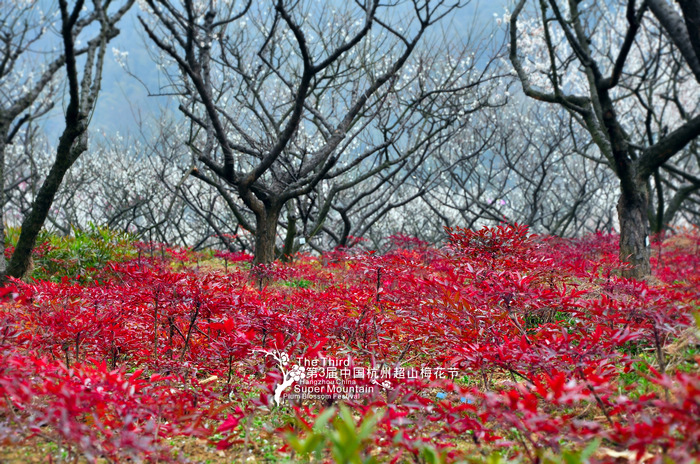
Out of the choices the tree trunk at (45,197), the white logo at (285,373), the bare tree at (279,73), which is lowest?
the white logo at (285,373)

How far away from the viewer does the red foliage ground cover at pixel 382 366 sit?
1675 mm

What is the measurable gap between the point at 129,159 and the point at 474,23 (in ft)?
61.0

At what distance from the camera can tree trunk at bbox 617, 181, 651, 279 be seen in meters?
5.73

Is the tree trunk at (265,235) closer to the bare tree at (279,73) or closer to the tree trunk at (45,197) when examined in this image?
the bare tree at (279,73)

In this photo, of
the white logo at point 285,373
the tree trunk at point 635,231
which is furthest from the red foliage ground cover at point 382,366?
the tree trunk at point 635,231

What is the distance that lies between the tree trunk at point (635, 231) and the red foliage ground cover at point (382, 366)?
200 centimetres

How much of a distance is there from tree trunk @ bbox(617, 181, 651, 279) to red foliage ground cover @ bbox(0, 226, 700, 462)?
78.9 inches

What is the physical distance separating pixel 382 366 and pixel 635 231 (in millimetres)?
4907

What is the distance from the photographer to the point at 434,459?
4.25 ft

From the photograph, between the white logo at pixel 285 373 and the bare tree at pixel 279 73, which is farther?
the bare tree at pixel 279 73

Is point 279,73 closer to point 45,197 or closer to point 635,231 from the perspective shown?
point 45,197

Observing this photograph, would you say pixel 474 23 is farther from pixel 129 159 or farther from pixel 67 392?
pixel 129 159

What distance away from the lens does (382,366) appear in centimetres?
248

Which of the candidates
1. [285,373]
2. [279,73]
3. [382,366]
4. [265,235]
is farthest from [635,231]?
[279,73]
